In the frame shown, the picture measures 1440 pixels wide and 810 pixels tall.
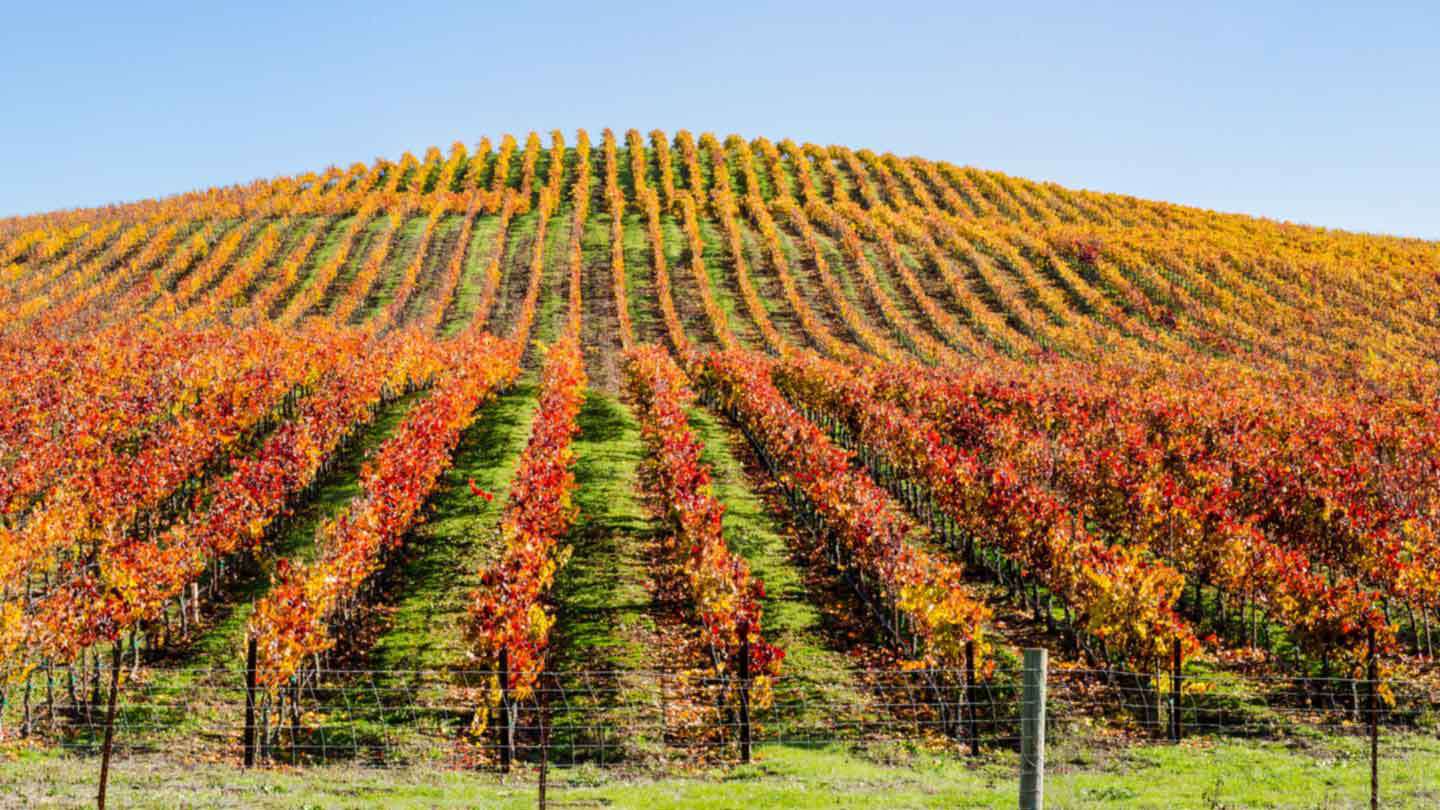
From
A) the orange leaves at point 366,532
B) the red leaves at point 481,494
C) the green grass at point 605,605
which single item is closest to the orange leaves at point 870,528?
the green grass at point 605,605

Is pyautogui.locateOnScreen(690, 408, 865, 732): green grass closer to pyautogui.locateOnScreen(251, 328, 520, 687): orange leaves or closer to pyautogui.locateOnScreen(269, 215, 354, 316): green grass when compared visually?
pyautogui.locateOnScreen(251, 328, 520, 687): orange leaves

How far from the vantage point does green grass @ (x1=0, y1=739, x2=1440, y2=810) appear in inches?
555

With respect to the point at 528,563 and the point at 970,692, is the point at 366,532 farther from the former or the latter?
the point at 970,692

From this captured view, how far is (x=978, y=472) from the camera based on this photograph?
2977cm

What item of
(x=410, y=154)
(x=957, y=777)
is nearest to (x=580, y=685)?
(x=957, y=777)

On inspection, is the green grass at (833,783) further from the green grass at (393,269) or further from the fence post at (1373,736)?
the green grass at (393,269)

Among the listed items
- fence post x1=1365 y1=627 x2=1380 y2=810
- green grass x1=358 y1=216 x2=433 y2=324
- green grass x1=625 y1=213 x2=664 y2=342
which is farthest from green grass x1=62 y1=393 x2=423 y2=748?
green grass x1=358 y1=216 x2=433 y2=324

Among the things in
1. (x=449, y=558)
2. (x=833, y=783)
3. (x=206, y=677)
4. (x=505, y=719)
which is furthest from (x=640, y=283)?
(x=833, y=783)

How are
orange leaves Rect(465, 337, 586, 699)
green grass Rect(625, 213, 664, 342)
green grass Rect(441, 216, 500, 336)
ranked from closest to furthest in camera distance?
1. orange leaves Rect(465, 337, 586, 699)
2. green grass Rect(441, 216, 500, 336)
3. green grass Rect(625, 213, 664, 342)

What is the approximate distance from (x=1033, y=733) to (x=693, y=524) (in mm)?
17881

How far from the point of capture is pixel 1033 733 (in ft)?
27.5

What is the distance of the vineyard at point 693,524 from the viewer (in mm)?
19578

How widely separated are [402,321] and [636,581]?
46756 millimetres

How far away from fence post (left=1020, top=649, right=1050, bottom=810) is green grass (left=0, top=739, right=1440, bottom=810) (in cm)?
658
